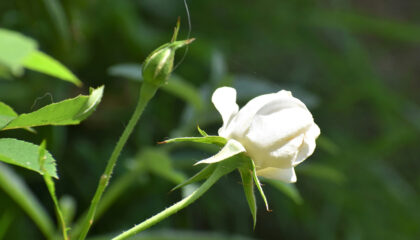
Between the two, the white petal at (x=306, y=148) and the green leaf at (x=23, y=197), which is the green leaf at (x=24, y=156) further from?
the green leaf at (x=23, y=197)

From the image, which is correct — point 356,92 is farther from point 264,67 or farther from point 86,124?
point 86,124

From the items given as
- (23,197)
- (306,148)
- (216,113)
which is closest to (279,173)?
(306,148)

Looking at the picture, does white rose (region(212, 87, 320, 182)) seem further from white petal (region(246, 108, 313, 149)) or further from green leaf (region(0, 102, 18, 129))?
green leaf (region(0, 102, 18, 129))

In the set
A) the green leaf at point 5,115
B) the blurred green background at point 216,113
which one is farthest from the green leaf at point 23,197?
the green leaf at point 5,115

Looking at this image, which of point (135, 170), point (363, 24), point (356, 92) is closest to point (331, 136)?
point (356, 92)

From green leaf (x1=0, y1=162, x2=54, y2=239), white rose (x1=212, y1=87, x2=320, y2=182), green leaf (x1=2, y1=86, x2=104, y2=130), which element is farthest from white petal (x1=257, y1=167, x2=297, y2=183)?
green leaf (x1=0, y1=162, x2=54, y2=239)

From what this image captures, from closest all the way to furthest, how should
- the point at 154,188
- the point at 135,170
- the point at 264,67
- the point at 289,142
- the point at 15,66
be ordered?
the point at 15,66 → the point at 289,142 → the point at 135,170 → the point at 154,188 → the point at 264,67
